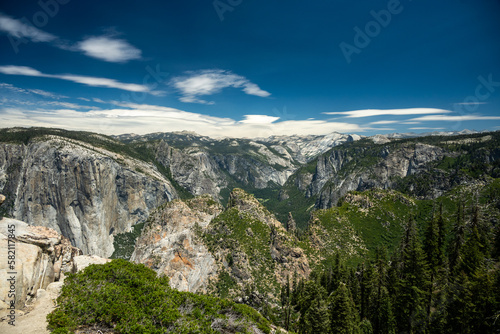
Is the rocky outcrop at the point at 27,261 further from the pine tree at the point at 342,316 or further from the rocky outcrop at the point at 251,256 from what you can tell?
the rocky outcrop at the point at 251,256

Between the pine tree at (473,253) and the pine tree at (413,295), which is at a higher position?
the pine tree at (473,253)

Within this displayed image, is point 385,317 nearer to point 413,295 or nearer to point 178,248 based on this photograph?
point 413,295

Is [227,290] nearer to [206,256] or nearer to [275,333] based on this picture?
[206,256]

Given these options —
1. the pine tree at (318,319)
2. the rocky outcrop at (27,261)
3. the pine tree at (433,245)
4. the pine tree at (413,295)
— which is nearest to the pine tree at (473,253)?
the pine tree at (433,245)

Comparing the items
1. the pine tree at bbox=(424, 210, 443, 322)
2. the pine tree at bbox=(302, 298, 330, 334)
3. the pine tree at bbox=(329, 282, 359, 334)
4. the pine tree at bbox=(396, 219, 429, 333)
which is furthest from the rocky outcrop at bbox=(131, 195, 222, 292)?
the pine tree at bbox=(424, 210, 443, 322)

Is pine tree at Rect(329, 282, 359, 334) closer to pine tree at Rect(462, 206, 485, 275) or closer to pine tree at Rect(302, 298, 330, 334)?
pine tree at Rect(302, 298, 330, 334)

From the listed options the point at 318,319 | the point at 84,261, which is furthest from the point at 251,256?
the point at 84,261
